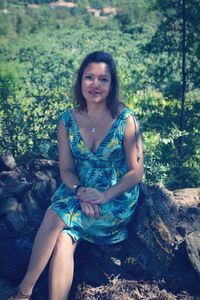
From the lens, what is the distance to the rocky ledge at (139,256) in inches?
126

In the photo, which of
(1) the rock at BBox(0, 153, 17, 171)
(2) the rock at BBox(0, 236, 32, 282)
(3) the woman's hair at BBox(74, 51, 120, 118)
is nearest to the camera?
(3) the woman's hair at BBox(74, 51, 120, 118)

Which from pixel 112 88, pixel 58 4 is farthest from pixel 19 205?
pixel 58 4

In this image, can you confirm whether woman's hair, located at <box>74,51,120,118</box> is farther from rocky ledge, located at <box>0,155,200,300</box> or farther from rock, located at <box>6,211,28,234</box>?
rock, located at <box>6,211,28,234</box>

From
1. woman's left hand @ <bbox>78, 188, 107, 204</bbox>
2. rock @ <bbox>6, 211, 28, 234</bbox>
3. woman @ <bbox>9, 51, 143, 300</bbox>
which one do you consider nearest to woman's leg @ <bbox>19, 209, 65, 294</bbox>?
woman @ <bbox>9, 51, 143, 300</bbox>

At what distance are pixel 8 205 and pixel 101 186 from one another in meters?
0.98

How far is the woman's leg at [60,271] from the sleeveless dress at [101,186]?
0.15 metres

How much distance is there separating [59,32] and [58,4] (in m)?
1.38

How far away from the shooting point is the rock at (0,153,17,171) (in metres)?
4.25

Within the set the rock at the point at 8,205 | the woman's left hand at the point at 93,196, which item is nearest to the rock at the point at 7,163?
the rock at the point at 8,205

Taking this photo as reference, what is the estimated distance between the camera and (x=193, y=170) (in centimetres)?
461

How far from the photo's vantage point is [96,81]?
Answer: 3123 millimetres

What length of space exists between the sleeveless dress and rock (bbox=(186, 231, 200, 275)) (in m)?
0.50

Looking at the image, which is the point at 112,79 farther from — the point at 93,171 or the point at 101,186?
the point at 101,186

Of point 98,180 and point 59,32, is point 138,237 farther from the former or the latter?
point 59,32
